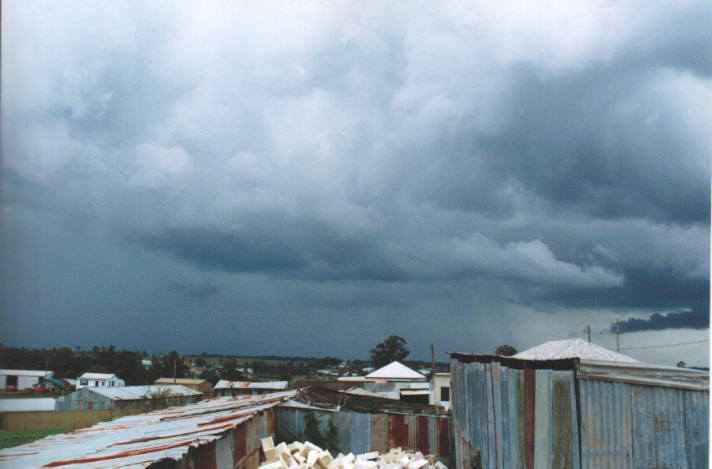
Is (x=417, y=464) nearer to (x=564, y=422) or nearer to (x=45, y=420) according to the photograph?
(x=564, y=422)

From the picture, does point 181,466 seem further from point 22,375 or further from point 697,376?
point 22,375

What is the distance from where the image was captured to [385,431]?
21.3 metres

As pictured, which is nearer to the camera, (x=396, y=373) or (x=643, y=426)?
(x=643, y=426)

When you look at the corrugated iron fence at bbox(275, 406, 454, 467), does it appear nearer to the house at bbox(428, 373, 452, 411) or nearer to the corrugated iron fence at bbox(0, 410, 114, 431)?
the house at bbox(428, 373, 452, 411)

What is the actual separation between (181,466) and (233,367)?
90152 millimetres

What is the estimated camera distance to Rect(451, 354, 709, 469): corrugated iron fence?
31.1 feet

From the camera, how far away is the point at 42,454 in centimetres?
1130

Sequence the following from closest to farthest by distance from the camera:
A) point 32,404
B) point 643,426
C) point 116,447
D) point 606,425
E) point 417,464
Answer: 1. point 643,426
2. point 606,425
3. point 116,447
4. point 417,464
5. point 32,404

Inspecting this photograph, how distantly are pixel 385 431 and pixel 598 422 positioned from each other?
41.2 ft

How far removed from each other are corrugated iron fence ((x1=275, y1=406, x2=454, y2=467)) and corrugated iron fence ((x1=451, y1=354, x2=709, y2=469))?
9048 millimetres

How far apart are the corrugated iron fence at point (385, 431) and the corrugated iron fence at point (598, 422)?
9048 millimetres

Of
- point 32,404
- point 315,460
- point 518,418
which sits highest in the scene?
point 518,418

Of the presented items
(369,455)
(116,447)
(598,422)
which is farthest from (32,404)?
(598,422)

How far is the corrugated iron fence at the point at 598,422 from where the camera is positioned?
31.1ft
